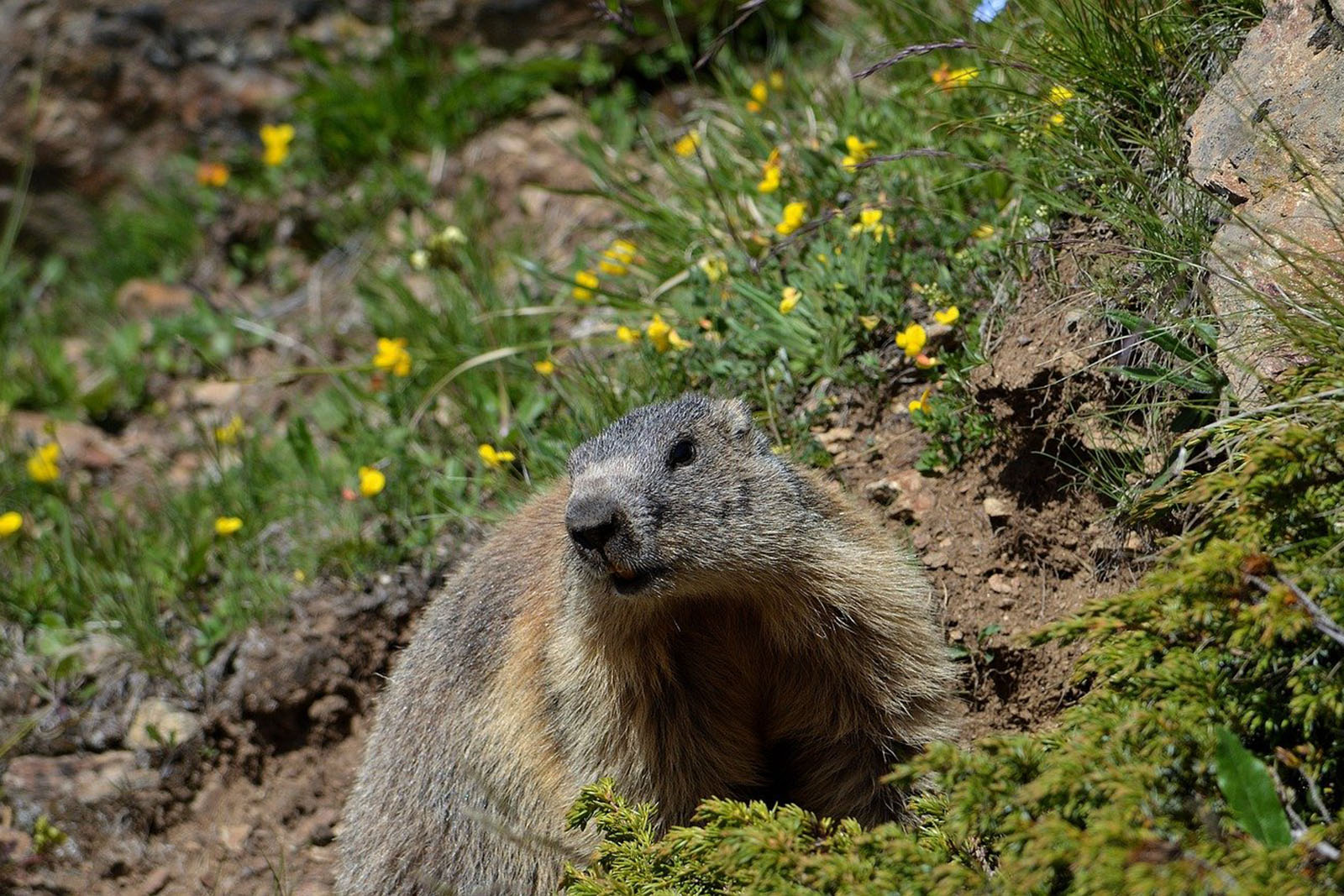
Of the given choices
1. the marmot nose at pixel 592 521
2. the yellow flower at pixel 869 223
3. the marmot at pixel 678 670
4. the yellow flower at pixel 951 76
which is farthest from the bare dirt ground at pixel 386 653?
the marmot nose at pixel 592 521

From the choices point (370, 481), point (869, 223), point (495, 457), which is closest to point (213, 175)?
point (370, 481)

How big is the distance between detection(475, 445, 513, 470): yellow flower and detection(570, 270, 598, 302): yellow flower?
0.87 meters

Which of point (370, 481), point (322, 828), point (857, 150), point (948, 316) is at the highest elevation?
point (857, 150)

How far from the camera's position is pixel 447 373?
6555 mm

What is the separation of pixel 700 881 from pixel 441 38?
689 centimetres

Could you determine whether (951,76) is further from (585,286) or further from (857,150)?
(585,286)

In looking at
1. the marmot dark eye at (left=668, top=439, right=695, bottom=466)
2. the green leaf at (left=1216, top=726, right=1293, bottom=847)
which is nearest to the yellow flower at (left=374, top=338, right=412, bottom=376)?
the marmot dark eye at (left=668, top=439, right=695, bottom=466)

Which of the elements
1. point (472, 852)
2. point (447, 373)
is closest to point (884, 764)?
point (472, 852)

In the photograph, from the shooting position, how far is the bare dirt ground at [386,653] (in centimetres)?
450

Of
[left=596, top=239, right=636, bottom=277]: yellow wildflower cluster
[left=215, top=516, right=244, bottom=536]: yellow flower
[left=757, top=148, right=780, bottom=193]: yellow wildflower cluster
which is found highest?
[left=757, top=148, right=780, bottom=193]: yellow wildflower cluster

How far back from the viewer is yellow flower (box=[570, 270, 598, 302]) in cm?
603

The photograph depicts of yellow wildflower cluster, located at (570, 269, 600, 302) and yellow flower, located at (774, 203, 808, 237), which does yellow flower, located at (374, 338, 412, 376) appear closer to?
yellow wildflower cluster, located at (570, 269, 600, 302)

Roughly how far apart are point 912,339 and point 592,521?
1.89 meters

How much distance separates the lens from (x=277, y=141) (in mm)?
8648
